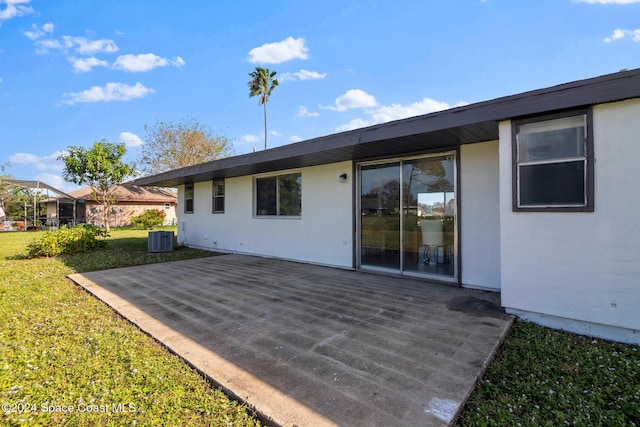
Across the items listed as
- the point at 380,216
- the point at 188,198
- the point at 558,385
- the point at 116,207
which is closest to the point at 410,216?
the point at 380,216

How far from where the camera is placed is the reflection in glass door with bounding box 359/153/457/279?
5059 mm

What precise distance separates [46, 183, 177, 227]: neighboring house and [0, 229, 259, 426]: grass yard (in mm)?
22917

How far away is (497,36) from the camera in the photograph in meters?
6.95

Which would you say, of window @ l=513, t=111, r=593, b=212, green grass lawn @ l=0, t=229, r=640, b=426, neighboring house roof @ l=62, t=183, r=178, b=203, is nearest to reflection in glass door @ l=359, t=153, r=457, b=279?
window @ l=513, t=111, r=593, b=212

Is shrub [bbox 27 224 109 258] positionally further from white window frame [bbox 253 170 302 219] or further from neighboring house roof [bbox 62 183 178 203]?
neighboring house roof [bbox 62 183 178 203]

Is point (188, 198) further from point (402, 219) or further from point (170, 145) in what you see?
point (170, 145)

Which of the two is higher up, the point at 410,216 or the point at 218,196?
the point at 218,196

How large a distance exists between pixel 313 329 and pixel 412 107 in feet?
57.3

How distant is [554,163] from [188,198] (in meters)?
11.1

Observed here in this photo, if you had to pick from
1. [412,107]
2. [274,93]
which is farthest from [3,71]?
[412,107]

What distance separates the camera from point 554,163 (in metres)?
3.23

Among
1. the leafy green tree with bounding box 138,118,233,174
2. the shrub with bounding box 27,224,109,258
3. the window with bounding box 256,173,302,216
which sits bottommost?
the shrub with bounding box 27,224,109,258

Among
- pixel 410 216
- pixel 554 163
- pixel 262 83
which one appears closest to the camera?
pixel 554 163

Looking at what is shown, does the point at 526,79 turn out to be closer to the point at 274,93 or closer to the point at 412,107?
the point at 412,107
